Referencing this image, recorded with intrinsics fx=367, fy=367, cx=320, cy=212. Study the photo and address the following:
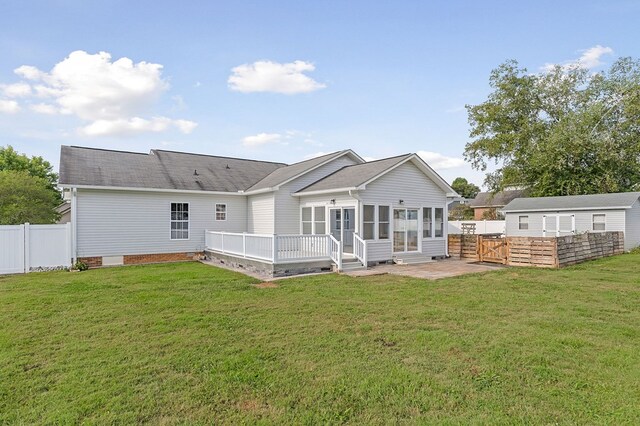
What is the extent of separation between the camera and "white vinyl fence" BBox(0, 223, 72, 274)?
1242 cm

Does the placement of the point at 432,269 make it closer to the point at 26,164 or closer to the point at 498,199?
the point at 26,164

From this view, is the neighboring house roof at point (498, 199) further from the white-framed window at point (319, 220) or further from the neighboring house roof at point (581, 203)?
the white-framed window at point (319, 220)

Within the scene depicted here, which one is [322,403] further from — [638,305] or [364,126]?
[364,126]

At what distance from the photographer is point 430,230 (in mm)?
15938

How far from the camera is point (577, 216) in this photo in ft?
71.8

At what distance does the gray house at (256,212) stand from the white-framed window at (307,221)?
0.05 meters

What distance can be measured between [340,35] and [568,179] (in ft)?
78.9

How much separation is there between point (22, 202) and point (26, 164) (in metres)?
18.9

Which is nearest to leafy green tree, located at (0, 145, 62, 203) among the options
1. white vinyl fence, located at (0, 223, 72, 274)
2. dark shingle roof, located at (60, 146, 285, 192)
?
dark shingle roof, located at (60, 146, 285, 192)

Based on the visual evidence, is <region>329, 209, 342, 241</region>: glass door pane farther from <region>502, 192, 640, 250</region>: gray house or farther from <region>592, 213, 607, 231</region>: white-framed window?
<region>592, 213, 607, 231</region>: white-framed window

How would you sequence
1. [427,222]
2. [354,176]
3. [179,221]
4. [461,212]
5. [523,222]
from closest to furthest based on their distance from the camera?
[354,176] → [427,222] → [179,221] → [523,222] → [461,212]

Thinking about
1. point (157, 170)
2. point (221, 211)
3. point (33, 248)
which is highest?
point (157, 170)

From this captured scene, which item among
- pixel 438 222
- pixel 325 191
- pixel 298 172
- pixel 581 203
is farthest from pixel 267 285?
pixel 581 203

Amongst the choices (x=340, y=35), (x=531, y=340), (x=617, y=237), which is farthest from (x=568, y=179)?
(x=531, y=340)
